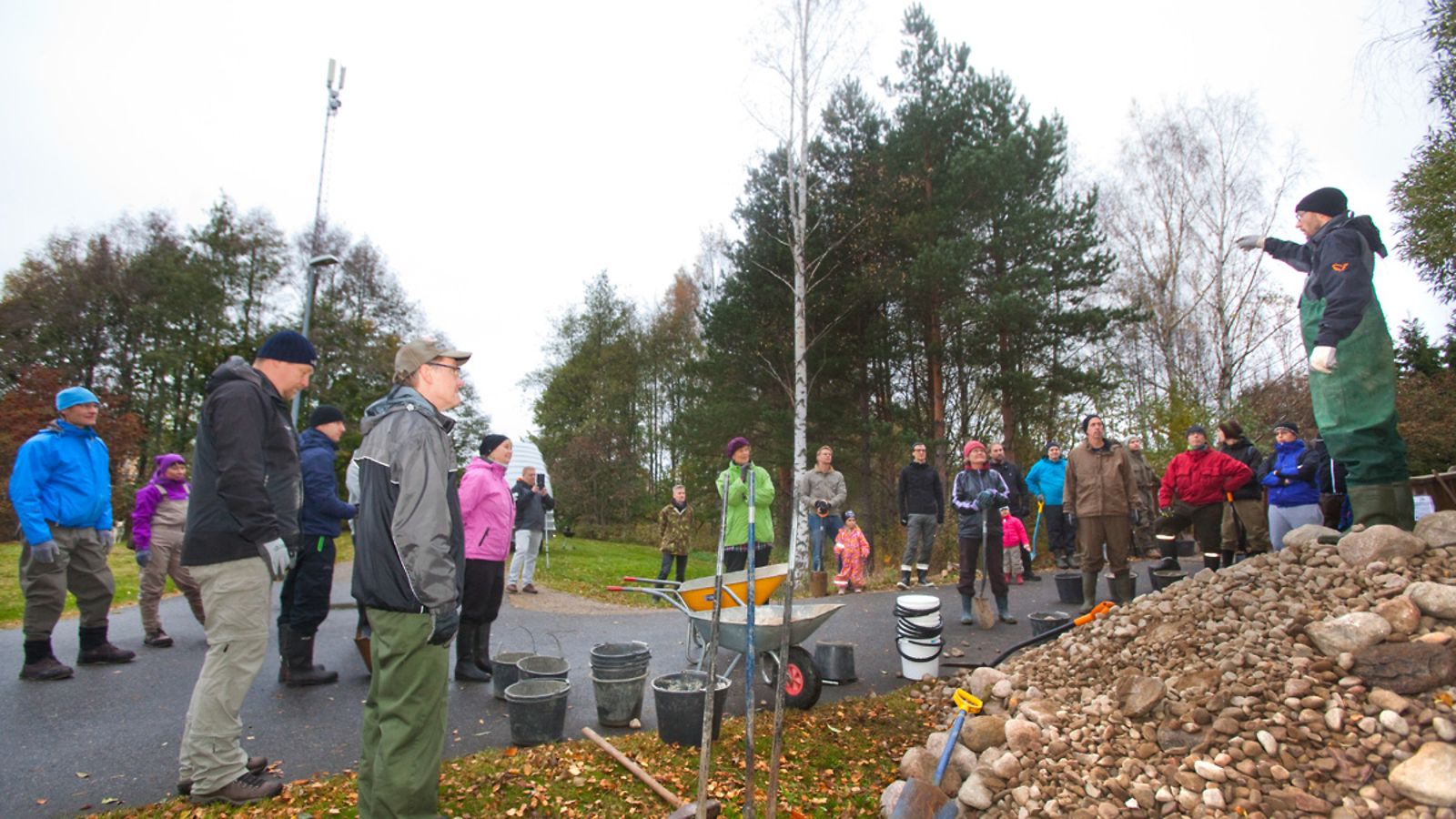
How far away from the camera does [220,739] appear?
11.1 ft

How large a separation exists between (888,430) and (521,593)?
Answer: 1031cm

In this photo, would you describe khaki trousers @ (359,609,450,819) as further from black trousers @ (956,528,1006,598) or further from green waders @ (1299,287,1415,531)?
Answer: black trousers @ (956,528,1006,598)

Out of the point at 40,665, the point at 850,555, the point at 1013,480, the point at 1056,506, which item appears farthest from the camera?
the point at 1056,506

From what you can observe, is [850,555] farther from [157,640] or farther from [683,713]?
[157,640]

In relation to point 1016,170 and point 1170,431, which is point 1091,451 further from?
point 1016,170

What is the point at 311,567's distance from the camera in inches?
208

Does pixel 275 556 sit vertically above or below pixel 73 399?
below

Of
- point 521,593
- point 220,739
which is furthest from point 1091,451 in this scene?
point 521,593

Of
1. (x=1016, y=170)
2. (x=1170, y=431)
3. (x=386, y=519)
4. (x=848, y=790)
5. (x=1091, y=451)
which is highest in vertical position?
(x=1016, y=170)

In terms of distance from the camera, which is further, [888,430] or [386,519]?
[888,430]

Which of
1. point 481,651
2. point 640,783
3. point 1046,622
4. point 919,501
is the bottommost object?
point 640,783

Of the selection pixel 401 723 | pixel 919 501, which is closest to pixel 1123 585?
pixel 919 501

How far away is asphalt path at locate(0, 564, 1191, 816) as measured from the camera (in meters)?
3.78

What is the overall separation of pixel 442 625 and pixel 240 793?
53.6 inches
